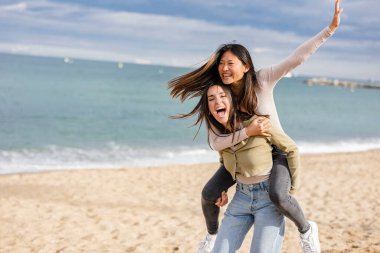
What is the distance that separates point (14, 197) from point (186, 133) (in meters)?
15.5

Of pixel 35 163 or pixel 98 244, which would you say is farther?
pixel 35 163

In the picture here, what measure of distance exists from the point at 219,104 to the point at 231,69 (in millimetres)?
303

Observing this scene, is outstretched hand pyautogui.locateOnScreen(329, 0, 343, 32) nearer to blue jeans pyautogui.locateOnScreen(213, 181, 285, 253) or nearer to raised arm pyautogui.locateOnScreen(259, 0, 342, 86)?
raised arm pyautogui.locateOnScreen(259, 0, 342, 86)

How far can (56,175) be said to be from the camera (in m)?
13.5

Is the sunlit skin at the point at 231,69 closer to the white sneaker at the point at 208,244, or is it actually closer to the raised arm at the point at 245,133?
the raised arm at the point at 245,133

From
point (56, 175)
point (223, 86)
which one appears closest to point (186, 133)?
point (56, 175)

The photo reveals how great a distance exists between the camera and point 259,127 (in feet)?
12.3

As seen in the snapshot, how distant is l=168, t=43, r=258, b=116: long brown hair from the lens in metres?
3.96

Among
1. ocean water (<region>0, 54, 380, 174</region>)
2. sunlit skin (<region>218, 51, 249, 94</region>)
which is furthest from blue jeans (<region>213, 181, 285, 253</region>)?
ocean water (<region>0, 54, 380, 174</region>)

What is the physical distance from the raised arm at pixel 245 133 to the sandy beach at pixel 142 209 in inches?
131

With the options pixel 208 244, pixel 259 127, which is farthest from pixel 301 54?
pixel 208 244

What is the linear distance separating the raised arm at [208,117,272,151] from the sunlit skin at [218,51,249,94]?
382 mm

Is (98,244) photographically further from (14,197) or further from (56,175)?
(56,175)

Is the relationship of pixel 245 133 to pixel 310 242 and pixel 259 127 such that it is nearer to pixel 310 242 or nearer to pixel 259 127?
pixel 259 127
